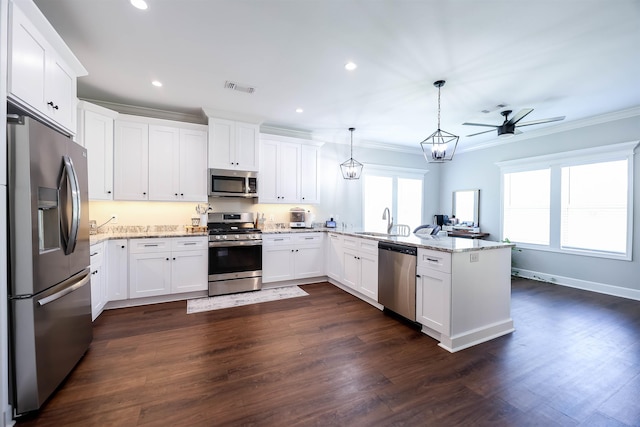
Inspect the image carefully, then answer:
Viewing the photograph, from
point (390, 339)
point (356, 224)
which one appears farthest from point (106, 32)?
point (356, 224)

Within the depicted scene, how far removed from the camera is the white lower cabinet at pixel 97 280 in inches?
112

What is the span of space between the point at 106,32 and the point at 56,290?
7.12 ft

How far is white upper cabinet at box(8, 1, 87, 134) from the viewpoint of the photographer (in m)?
1.63

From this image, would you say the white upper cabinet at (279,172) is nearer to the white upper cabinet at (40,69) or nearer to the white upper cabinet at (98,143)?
the white upper cabinet at (98,143)

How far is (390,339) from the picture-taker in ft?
8.84

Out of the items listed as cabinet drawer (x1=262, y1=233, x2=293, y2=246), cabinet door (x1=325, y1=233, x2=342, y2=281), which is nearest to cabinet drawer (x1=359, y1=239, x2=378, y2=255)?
cabinet door (x1=325, y1=233, x2=342, y2=281)

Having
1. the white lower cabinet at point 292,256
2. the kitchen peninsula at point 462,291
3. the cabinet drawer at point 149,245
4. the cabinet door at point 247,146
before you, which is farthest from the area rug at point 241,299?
the cabinet door at point 247,146

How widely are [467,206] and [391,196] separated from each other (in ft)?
6.13

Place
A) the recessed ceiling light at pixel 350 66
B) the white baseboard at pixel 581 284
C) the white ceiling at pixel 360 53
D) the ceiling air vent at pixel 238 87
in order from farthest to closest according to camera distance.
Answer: the white baseboard at pixel 581 284 → the ceiling air vent at pixel 238 87 → the recessed ceiling light at pixel 350 66 → the white ceiling at pixel 360 53

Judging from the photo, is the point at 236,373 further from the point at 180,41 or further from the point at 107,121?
the point at 107,121

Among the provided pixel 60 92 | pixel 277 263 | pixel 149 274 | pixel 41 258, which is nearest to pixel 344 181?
pixel 277 263

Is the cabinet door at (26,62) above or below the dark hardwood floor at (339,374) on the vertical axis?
above

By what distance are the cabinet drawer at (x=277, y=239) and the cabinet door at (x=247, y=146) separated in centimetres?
116

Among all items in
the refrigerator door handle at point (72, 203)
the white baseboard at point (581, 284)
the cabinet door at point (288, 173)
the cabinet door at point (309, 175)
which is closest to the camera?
the refrigerator door handle at point (72, 203)
